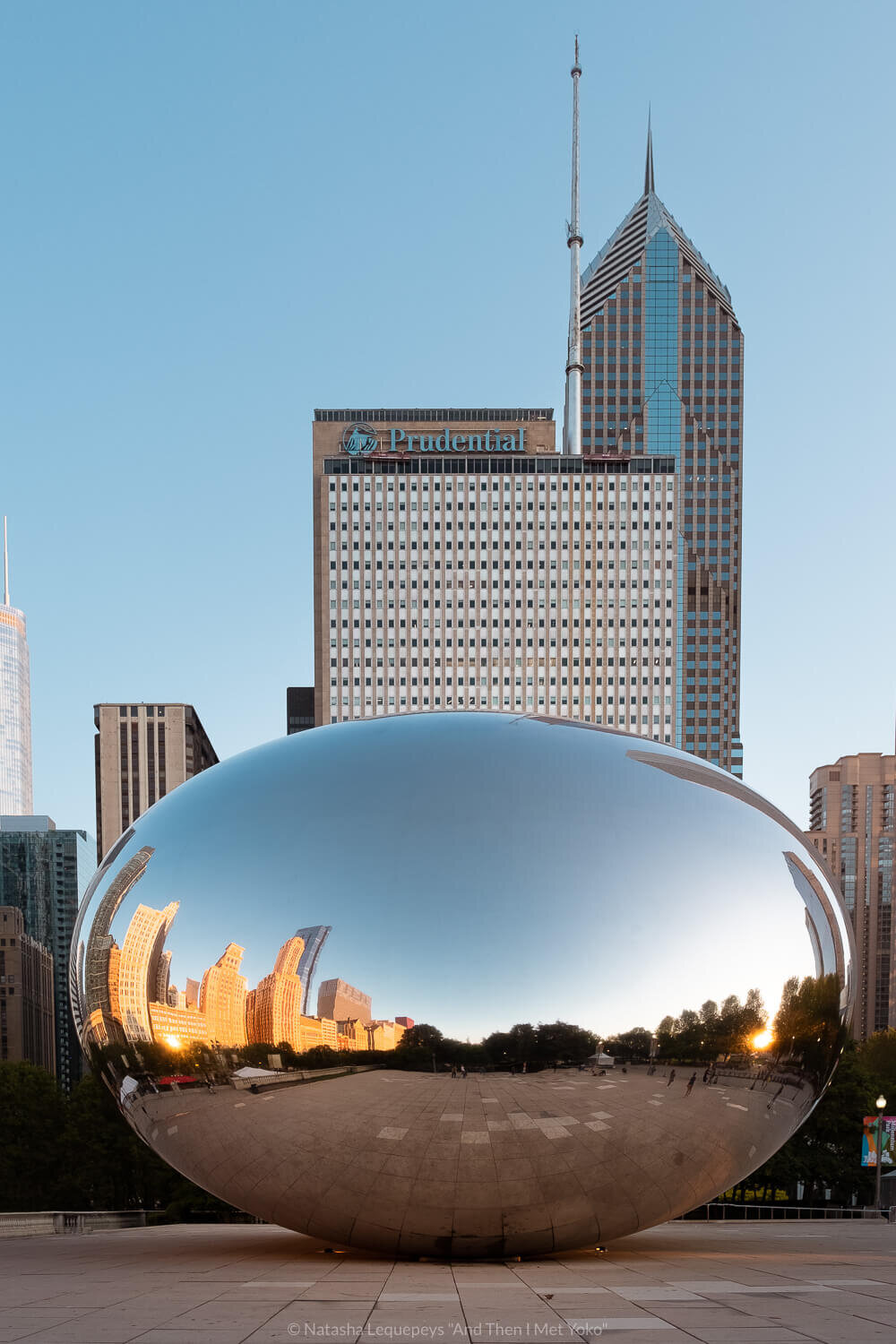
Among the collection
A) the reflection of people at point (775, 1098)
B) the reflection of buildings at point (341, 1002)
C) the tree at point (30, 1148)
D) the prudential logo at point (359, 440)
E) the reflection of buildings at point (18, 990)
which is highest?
the prudential logo at point (359, 440)

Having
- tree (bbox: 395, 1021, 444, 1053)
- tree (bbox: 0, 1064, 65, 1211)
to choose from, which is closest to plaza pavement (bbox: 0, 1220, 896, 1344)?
tree (bbox: 395, 1021, 444, 1053)

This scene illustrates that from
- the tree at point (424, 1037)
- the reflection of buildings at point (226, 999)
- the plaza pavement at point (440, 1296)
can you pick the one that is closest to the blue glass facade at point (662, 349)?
the plaza pavement at point (440, 1296)

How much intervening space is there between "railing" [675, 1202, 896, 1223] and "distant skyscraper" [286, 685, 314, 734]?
144 metres

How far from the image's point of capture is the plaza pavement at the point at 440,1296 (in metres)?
8.82

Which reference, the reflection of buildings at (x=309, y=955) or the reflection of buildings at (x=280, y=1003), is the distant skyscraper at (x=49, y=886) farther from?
the reflection of buildings at (x=309, y=955)

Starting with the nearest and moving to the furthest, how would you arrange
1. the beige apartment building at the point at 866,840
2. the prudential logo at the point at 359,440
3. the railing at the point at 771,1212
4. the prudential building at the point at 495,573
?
the railing at the point at 771,1212 < the prudential building at the point at 495,573 < the prudential logo at the point at 359,440 < the beige apartment building at the point at 866,840

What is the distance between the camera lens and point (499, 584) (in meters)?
136

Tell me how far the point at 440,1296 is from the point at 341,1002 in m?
2.59

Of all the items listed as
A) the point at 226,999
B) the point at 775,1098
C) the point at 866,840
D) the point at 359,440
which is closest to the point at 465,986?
the point at 226,999

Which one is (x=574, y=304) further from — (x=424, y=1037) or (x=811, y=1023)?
(x=424, y=1037)

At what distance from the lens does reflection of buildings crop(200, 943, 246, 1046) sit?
1157cm

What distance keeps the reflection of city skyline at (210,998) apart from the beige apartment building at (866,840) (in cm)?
16516

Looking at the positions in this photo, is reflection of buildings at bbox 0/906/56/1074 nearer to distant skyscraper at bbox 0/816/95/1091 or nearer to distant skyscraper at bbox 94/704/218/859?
distant skyscraper at bbox 0/816/95/1091

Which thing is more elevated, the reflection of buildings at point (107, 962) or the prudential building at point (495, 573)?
the prudential building at point (495, 573)
